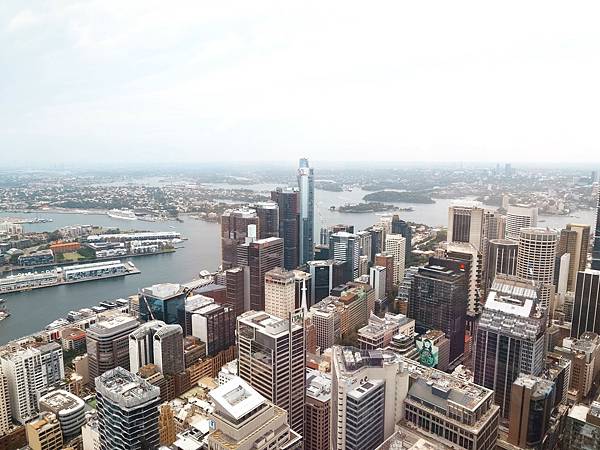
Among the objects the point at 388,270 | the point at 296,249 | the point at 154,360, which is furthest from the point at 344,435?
the point at 296,249

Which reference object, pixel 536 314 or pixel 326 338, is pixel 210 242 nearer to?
pixel 326 338

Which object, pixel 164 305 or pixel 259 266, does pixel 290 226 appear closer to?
pixel 259 266

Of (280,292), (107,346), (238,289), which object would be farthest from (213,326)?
(238,289)

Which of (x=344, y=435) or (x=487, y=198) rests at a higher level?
(x=487, y=198)

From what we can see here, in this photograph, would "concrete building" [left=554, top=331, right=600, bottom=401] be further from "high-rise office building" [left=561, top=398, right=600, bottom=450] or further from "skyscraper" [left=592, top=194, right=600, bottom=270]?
"skyscraper" [left=592, top=194, right=600, bottom=270]


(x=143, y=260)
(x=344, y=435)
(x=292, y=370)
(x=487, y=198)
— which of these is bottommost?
(x=143, y=260)

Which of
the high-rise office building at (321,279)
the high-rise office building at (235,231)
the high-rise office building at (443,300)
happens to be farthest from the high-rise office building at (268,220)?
the high-rise office building at (443,300)
